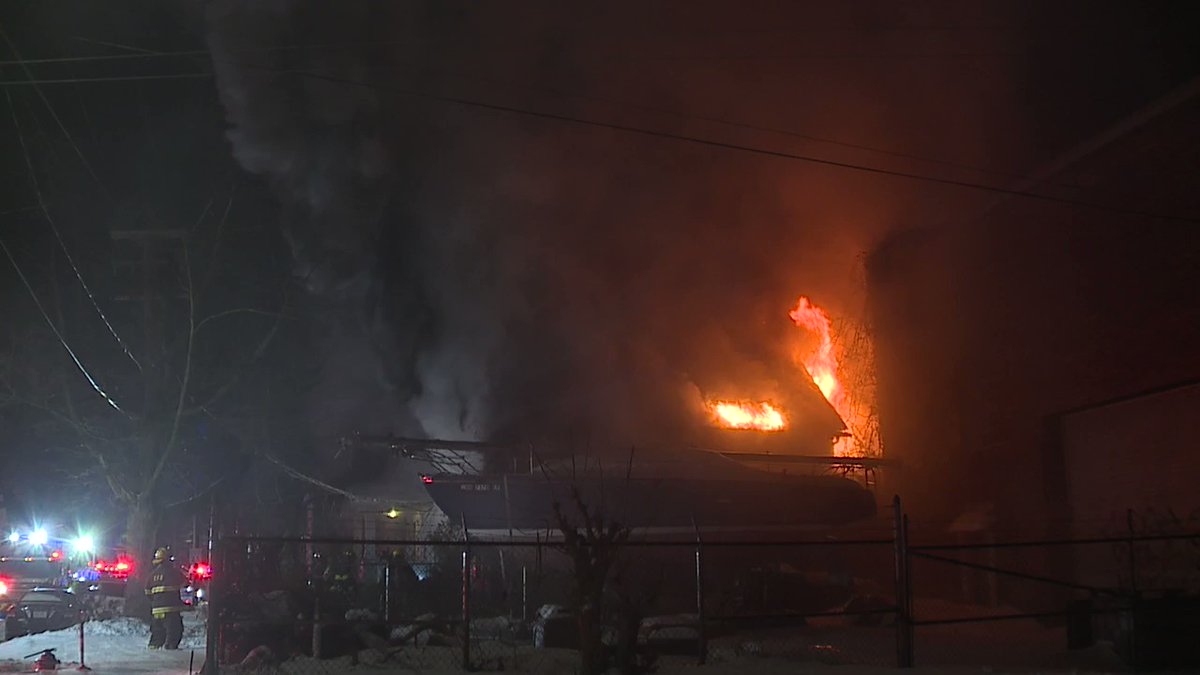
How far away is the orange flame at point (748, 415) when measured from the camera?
26.0 metres

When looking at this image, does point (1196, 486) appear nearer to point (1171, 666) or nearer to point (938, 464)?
point (1171, 666)

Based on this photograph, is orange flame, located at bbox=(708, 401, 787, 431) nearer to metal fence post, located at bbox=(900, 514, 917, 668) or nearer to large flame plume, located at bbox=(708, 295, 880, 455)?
large flame plume, located at bbox=(708, 295, 880, 455)

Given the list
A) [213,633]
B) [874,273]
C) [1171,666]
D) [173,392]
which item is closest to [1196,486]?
[1171,666]

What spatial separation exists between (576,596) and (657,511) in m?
9.03

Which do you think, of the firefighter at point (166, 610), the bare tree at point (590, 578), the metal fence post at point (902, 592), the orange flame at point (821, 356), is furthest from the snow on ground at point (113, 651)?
the orange flame at point (821, 356)

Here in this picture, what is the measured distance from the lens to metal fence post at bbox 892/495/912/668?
10242 mm

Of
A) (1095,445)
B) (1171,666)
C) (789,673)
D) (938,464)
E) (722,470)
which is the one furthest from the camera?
(938,464)

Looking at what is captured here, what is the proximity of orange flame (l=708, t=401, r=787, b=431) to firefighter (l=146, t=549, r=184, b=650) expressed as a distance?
15005 millimetres

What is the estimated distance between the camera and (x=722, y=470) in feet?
64.4

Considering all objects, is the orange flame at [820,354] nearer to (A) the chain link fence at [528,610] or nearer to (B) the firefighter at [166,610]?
(A) the chain link fence at [528,610]

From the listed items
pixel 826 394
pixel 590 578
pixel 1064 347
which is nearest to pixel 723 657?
pixel 590 578

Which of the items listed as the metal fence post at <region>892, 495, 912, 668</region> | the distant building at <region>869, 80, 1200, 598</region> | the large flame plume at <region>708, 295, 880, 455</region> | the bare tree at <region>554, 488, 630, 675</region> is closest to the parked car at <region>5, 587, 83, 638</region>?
the bare tree at <region>554, 488, 630, 675</region>

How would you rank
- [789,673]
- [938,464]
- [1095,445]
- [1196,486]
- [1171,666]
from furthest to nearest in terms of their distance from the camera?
[938,464] < [1095,445] < [1196,486] < [1171,666] < [789,673]

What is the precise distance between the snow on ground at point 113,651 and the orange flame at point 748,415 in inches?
544
